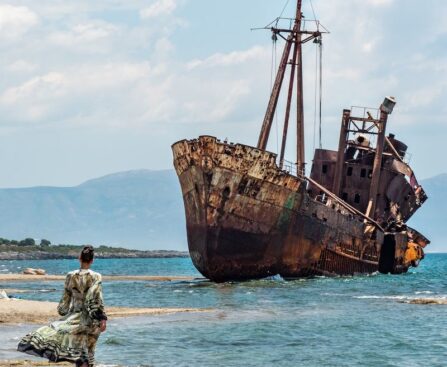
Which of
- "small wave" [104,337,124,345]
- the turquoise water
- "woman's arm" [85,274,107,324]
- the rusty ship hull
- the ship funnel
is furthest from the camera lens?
the ship funnel

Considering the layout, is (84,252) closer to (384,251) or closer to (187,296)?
(187,296)

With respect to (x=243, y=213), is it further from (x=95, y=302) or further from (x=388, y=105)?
(x=95, y=302)

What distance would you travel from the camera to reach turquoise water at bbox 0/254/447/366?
2289cm

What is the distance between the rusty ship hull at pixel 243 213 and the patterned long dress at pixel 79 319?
31.5 m

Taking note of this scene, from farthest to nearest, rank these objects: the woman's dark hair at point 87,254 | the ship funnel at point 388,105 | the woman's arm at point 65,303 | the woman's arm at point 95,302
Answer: the ship funnel at point 388,105, the woman's arm at point 65,303, the woman's arm at point 95,302, the woman's dark hair at point 87,254

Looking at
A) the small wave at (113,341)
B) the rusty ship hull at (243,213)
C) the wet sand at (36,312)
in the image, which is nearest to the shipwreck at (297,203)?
the rusty ship hull at (243,213)

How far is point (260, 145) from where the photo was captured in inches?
2229

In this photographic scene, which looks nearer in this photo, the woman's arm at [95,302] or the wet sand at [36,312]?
the woman's arm at [95,302]

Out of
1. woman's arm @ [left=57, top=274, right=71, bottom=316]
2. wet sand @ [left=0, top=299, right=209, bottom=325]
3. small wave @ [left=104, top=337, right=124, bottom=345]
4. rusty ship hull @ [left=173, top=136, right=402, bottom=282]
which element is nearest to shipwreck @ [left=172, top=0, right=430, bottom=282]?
rusty ship hull @ [left=173, top=136, right=402, bottom=282]

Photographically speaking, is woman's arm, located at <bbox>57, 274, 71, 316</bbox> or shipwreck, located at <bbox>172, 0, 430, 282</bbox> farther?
shipwreck, located at <bbox>172, 0, 430, 282</bbox>

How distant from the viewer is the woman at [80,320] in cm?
1494

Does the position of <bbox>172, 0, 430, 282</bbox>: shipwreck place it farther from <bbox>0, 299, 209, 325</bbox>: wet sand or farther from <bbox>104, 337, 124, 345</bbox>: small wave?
<bbox>104, 337, 124, 345</bbox>: small wave

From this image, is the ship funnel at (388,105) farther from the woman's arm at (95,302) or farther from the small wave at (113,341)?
the woman's arm at (95,302)

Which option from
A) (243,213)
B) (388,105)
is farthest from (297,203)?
(388,105)
